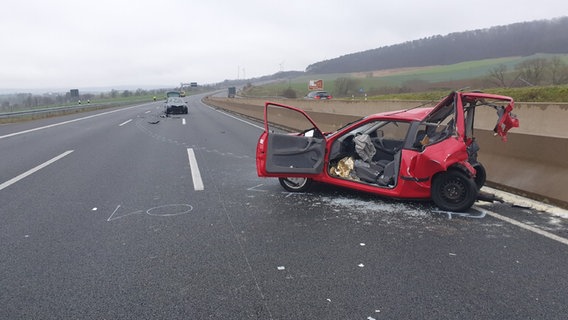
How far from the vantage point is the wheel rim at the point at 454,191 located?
546 centimetres

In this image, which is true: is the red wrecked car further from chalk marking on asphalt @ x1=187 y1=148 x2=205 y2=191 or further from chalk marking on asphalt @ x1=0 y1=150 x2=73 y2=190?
chalk marking on asphalt @ x1=0 y1=150 x2=73 y2=190

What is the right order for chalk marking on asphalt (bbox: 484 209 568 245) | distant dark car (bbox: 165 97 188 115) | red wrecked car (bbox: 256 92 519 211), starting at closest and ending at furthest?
1. chalk marking on asphalt (bbox: 484 209 568 245)
2. red wrecked car (bbox: 256 92 519 211)
3. distant dark car (bbox: 165 97 188 115)

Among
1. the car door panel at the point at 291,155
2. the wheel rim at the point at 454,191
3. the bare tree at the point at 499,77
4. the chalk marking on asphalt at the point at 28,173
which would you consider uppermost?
the bare tree at the point at 499,77

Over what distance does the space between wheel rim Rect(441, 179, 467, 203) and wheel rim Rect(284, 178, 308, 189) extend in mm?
2133

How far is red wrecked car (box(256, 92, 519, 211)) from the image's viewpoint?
550cm

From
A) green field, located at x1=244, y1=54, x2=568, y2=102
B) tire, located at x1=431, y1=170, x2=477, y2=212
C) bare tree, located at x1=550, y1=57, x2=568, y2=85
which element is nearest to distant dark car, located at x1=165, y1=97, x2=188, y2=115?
green field, located at x1=244, y1=54, x2=568, y2=102

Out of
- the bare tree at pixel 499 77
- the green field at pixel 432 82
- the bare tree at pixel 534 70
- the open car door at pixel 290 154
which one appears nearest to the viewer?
the open car door at pixel 290 154

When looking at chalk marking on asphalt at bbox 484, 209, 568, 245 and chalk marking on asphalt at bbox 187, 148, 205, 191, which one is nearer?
chalk marking on asphalt at bbox 484, 209, 568, 245

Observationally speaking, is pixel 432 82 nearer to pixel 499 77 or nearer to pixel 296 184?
pixel 499 77

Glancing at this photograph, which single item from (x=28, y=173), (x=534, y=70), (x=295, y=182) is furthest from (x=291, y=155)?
(x=534, y=70)

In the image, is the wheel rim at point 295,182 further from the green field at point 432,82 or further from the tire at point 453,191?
the green field at point 432,82

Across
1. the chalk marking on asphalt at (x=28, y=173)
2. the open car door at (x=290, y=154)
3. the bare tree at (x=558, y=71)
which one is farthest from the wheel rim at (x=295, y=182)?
the bare tree at (x=558, y=71)

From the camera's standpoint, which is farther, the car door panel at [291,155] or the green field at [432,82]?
the green field at [432,82]

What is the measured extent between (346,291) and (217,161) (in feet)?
23.1
